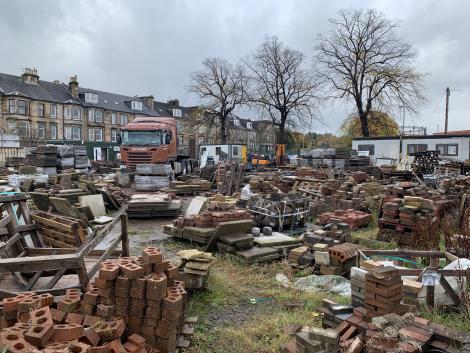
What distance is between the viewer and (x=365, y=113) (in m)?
38.8

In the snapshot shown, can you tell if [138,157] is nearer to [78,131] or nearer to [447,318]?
[447,318]

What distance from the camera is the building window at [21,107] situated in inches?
1729

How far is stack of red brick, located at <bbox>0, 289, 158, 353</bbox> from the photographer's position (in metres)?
3.29

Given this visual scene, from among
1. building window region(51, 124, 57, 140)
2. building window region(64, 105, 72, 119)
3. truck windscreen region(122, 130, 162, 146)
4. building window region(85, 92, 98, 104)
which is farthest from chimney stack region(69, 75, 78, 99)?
truck windscreen region(122, 130, 162, 146)

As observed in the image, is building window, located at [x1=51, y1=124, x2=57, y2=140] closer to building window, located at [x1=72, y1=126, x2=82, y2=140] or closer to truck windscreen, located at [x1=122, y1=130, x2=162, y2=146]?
building window, located at [x1=72, y1=126, x2=82, y2=140]

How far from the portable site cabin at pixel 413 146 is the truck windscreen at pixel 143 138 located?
18761 millimetres

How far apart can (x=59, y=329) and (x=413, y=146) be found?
33.2m

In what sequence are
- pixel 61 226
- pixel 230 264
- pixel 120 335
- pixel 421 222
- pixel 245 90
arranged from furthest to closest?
pixel 245 90 < pixel 421 222 < pixel 230 264 < pixel 61 226 < pixel 120 335

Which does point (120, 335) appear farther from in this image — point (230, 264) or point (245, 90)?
point (245, 90)

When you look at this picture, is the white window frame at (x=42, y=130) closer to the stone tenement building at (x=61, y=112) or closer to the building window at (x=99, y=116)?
the stone tenement building at (x=61, y=112)

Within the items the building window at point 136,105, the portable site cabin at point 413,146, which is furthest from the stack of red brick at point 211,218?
the building window at point 136,105

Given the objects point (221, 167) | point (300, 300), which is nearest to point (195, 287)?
point (300, 300)

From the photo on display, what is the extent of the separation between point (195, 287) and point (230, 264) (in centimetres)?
181

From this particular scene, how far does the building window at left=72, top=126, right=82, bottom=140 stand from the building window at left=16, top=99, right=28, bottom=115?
690 cm
